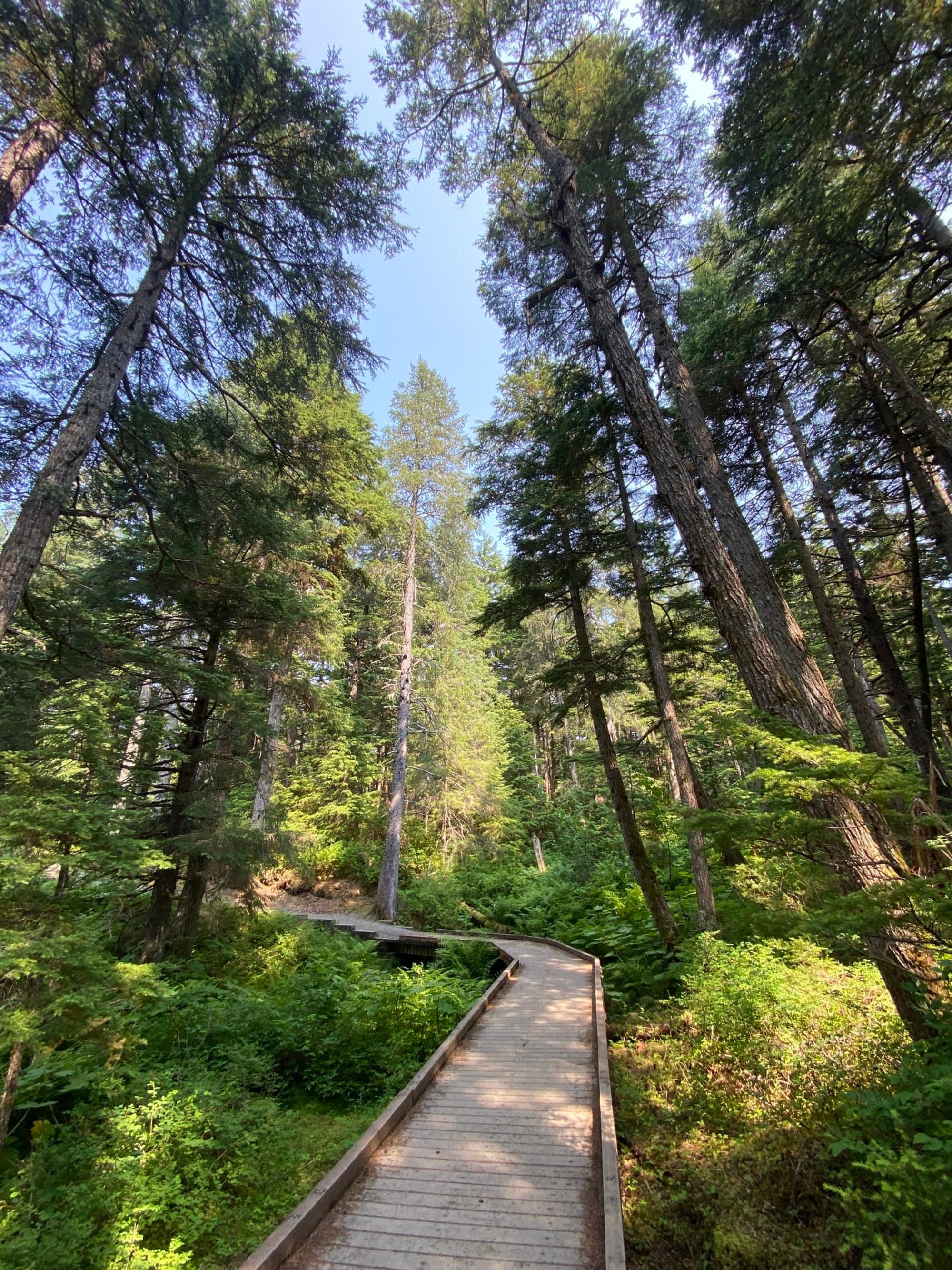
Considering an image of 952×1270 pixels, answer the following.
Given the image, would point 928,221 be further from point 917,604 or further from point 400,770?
point 400,770

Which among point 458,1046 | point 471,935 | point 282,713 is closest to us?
point 458,1046

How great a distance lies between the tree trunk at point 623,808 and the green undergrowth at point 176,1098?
11.0 ft

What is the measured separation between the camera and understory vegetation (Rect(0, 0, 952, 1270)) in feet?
11.1

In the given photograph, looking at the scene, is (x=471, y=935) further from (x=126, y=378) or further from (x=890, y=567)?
(x=890, y=567)

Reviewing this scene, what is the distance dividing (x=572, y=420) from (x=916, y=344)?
5130mm

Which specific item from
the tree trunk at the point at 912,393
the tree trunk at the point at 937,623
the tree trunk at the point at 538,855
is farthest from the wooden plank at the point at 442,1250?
the tree trunk at the point at 538,855

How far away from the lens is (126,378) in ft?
21.0

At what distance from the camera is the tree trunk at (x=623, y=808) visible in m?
7.98

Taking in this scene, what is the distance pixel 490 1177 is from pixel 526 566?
28.1 feet

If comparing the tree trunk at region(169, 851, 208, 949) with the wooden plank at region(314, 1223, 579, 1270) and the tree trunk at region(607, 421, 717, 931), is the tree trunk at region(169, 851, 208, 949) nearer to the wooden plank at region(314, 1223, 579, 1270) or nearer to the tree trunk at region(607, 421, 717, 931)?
the wooden plank at region(314, 1223, 579, 1270)

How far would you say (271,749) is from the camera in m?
12.3

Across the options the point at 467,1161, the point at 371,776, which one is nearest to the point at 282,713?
the point at 371,776

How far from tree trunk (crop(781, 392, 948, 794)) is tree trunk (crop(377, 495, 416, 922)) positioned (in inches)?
445

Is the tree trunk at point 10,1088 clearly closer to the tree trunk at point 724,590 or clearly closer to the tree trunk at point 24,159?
the tree trunk at point 724,590
